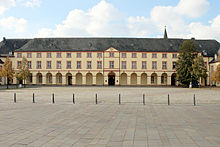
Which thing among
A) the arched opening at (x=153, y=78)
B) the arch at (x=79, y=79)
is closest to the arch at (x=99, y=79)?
the arch at (x=79, y=79)

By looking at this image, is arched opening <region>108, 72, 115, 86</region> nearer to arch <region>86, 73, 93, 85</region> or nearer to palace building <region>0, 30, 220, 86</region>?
palace building <region>0, 30, 220, 86</region>

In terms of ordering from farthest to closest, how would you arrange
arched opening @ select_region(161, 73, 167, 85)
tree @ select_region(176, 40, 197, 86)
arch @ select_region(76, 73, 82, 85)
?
arch @ select_region(76, 73, 82, 85) → arched opening @ select_region(161, 73, 167, 85) → tree @ select_region(176, 40, 197, 86)

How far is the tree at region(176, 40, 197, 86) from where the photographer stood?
4565cm

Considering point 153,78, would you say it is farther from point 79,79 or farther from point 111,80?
point 79,79

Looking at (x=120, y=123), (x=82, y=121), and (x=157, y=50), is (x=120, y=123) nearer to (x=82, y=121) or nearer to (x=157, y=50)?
(x=82, y=121)

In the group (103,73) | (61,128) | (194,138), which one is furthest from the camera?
(103,73)

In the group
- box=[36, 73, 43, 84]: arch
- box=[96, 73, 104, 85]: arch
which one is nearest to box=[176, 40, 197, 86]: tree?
box=[96, 73, 104, 85]: arch

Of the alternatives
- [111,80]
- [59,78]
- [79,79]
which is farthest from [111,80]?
[59,78]

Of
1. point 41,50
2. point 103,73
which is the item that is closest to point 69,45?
point 41,50

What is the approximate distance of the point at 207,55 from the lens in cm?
5503

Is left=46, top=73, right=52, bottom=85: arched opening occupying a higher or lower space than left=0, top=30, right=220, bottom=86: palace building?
lower

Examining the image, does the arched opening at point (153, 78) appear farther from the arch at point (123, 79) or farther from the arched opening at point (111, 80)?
the arched opening at point (111, 80)

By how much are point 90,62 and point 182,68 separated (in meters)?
25.0

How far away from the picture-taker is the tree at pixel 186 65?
150ft
